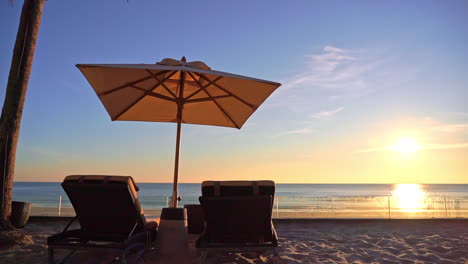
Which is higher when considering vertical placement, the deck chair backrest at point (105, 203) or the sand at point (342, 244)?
the deck chair backrest at point (105, 203)

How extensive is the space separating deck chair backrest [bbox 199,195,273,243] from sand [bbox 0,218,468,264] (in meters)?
0.35

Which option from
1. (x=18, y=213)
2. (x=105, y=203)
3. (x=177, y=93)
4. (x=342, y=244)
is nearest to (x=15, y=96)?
(x=18, y=213)

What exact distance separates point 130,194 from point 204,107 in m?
3.06

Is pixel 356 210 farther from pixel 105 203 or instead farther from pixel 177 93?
pixel 105 203

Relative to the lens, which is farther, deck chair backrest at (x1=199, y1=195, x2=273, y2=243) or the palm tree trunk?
the palm tree trunk

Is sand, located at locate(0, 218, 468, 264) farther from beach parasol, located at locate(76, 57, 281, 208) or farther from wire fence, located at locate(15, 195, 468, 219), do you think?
wire fence, located at locate(15, 195, 468, 219)

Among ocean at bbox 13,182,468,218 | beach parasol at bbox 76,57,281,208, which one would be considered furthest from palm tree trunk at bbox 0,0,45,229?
ocean at bbox 13,182,468,218

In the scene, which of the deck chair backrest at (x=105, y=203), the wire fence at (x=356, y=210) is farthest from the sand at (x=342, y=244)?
the wire fence at (x=356, y=210)

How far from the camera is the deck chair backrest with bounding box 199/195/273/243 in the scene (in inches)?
126

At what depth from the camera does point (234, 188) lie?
322cm

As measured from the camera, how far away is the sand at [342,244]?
176 inches

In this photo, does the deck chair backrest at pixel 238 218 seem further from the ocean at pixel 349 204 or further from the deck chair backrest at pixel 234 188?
the ocean at pixel 349 204

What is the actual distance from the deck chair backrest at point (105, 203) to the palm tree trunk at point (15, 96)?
3.40m

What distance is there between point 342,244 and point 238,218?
303 centimetres
